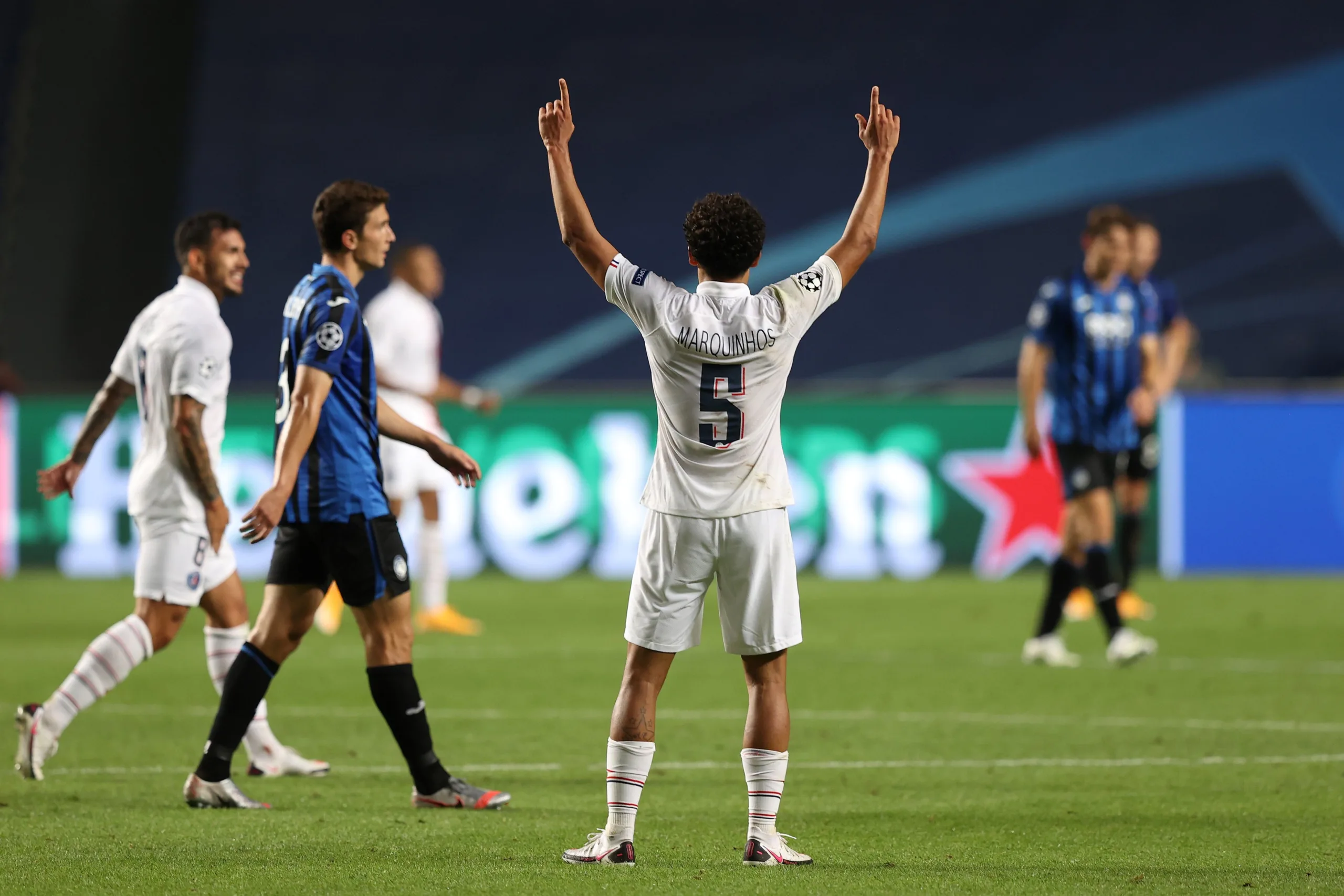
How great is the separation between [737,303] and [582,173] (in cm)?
1761

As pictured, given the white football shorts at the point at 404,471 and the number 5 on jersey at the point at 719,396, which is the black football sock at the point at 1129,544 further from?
the number 5 on jersey at the point at 719,396

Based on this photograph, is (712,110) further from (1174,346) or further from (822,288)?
(822,288)

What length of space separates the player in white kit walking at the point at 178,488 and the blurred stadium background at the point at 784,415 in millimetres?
271

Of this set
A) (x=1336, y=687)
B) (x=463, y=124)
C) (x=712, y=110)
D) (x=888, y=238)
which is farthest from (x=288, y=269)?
(x=1336, y=687)

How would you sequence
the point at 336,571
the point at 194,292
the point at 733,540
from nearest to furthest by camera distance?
the point at 733,540
the point at 336,571
the point at 194,292

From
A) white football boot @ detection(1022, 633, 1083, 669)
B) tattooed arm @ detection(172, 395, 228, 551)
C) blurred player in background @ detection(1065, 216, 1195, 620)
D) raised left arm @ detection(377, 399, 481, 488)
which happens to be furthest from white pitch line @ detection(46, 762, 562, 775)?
blurred player in background @ detection(1065, 216, 1195, 620)

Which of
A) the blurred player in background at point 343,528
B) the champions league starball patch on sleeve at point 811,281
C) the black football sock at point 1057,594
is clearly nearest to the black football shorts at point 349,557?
the blurred player in background at point 343,528

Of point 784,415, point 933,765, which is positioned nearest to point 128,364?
point 933,765

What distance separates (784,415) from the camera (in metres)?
15.1

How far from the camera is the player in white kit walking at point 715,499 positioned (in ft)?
16.2

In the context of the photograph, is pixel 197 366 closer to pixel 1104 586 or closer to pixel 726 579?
pixel 726 579

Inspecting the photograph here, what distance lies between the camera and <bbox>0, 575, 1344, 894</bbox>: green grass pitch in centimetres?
486

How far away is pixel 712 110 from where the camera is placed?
2264cm

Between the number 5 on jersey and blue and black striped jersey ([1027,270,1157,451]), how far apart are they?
562 centimetres
